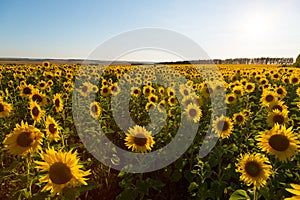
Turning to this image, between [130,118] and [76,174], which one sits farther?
[130,118]

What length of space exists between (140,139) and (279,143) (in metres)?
1.68

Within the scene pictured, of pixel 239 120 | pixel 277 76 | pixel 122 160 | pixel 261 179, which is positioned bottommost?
pixel 122 160

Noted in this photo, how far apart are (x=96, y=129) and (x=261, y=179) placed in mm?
3354

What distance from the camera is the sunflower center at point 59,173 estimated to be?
226 centimetres

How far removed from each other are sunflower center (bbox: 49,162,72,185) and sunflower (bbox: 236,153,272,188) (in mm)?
1715

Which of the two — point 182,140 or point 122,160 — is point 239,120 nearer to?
point 182,140

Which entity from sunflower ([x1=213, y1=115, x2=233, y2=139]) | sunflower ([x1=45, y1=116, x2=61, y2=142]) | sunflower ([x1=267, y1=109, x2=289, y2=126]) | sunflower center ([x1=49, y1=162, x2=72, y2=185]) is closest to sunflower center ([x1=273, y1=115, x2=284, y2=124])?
sunflower ([x1=267, y1=109, x2=289, y2=126])

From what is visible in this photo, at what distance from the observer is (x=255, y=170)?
2.96 meters

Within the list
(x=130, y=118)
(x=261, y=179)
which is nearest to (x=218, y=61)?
(x=130, y=118)

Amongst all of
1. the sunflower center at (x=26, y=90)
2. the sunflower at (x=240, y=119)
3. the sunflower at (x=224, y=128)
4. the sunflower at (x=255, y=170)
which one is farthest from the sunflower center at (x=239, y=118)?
the sunflower center at (x=26, y=90)

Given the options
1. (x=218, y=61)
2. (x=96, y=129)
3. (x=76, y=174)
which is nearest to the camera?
(x=76, y=174)

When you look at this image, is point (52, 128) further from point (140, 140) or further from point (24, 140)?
point (140, 140)

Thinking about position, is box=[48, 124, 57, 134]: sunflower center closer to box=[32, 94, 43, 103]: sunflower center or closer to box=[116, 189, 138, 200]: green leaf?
box=[116, 189, 138, 200]: green leaf

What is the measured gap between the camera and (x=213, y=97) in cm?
834
